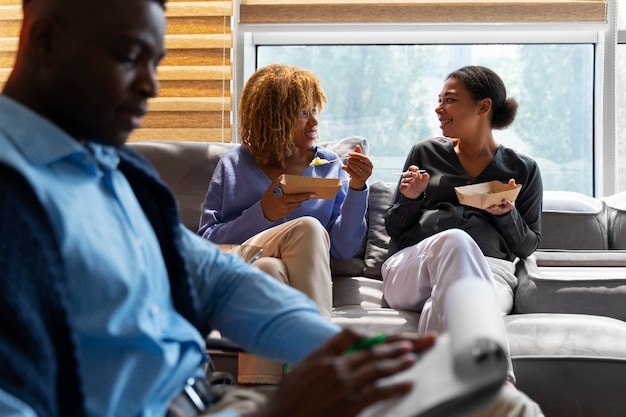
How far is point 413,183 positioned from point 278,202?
1.65ft

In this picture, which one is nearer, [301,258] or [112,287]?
[112,287]

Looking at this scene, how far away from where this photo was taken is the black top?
9.85ft

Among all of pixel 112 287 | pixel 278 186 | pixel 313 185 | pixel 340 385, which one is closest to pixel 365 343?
pixel 340 385

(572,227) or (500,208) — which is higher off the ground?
(500,208)

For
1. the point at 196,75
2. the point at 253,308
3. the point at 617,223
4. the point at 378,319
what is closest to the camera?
the point at 253,308

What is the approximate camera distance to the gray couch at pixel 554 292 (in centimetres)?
240

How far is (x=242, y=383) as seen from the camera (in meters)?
2.29

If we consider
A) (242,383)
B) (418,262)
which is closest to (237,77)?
(418,262)

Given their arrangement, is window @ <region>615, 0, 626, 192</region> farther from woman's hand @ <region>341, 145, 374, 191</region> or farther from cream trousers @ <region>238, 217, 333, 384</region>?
cream trousers @ <region>238, 217, 333, 384</region>

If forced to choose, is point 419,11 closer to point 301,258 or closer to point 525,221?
point 525,221

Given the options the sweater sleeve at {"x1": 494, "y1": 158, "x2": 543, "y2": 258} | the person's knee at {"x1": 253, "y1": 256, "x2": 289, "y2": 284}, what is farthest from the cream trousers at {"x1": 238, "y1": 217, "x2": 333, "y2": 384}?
the sweater sleeve at {"x1": 494, "y1": 158, "x2": 543, "y2": 258}

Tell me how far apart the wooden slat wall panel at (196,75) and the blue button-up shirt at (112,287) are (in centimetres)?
320

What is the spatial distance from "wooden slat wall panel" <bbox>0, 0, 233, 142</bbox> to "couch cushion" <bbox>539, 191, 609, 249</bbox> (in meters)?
1.70

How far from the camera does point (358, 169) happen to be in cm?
283
